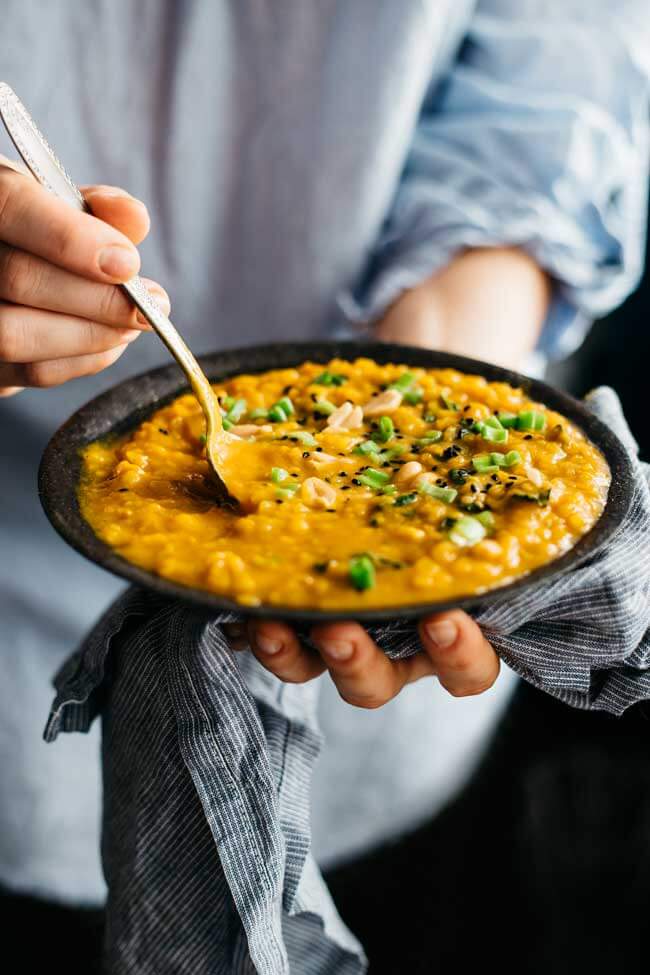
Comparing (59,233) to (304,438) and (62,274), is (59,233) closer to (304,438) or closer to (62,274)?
(62,274)

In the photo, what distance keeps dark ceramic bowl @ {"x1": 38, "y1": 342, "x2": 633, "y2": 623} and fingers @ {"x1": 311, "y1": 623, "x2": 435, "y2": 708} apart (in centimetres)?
6

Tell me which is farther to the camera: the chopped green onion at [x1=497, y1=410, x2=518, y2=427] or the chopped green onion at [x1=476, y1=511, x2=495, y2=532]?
the chopped green onion at [x1=497, y1=410, x2=518, y2=427]

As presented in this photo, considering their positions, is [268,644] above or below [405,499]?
below

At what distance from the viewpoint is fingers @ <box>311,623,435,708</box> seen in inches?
47.1

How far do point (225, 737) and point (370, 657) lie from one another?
0.94ft

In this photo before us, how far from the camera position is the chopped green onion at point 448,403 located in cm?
160

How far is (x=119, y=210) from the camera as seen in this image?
1348mm

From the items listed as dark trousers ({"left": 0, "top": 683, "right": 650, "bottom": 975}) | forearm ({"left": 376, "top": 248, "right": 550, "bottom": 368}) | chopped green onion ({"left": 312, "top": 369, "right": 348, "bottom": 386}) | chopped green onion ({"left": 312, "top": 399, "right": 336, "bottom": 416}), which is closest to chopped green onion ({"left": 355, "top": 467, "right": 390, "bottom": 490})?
chopped green onion ({"left": 312, "top": 399, "right": 336, "bottom": 416})

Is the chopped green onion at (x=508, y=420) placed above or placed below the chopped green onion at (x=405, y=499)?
A: above

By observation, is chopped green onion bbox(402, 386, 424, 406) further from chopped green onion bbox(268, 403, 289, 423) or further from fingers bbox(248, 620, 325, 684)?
fingers bbox(248, 620, 325, 684)

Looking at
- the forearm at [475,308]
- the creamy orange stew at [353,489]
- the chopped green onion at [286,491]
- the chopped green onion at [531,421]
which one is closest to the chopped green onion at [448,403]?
the creamy orange stew at [353,489]

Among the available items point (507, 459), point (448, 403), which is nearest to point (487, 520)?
point (507, 459)

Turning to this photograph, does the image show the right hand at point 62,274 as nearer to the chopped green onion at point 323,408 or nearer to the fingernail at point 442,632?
the chopped green onion at point 323,408

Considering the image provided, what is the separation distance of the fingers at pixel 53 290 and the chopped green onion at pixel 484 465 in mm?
544
